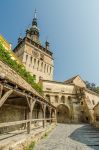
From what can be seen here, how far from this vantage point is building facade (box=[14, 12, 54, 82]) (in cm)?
4200

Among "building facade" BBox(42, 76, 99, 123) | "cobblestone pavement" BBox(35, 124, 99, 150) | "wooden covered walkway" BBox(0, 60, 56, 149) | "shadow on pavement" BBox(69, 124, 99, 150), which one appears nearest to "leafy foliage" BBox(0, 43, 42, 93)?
"wooden covered walkway" BBox(0, 60, 56, 149)

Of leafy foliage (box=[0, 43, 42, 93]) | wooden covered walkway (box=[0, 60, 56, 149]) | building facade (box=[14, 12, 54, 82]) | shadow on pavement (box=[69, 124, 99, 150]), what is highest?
building facade (box=[14, 12, 54, 82])

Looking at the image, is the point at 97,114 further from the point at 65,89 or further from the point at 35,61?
the point at 35,61

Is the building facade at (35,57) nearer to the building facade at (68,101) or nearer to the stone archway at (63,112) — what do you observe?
the building facade at (68,101)

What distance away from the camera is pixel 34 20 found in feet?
196

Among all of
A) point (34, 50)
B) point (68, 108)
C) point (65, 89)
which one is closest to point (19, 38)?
point (34, 50)

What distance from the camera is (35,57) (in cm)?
4441

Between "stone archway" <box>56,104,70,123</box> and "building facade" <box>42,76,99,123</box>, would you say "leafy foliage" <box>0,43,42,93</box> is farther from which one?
"stone archway" <box>56,104,70,123</box>

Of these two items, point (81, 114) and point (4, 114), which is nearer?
point (4, 114)

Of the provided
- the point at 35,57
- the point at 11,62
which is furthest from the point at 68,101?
the point at 11,62

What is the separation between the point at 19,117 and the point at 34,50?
3334 cm

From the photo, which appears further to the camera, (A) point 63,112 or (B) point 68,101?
(B) point 68,101

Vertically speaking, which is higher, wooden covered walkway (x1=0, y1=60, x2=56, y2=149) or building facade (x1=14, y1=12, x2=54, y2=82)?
building facade (x1=14, y1=12, x2=54, y2=82)

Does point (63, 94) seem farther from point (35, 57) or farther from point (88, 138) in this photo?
point (88, 138)
